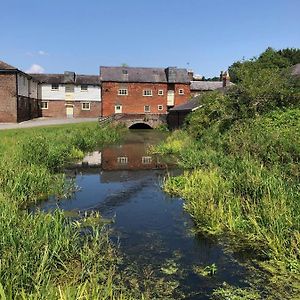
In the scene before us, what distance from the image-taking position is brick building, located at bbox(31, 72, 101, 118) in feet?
207

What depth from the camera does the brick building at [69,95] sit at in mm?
63219

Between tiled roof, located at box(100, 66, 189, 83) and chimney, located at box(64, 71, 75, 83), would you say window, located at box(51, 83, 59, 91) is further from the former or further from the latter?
tiled roof, located at box(100, 66, 189, 83)

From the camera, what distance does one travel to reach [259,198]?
408 inches

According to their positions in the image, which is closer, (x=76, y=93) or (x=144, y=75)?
(x=76, y=93)

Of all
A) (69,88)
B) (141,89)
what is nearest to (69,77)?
(69,88)

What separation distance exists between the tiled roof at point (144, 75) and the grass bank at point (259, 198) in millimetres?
47379

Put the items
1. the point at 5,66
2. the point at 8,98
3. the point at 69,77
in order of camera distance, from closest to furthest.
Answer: the point at 8,98, the point at 5,66, the point at 69,77

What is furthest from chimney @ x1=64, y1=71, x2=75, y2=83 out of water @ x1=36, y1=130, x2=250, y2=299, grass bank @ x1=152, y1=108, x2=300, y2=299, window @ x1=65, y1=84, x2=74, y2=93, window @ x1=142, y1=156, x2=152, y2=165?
grass bank @ x1=152, y1=108, x2=300, y2=299

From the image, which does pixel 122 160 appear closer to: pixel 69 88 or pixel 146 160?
pixel 146 160

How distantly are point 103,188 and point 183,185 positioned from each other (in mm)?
3598

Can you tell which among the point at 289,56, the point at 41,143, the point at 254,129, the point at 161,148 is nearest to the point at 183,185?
the point at 254,129

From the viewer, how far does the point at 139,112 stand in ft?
213

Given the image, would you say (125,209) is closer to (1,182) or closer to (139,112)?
(1,182)

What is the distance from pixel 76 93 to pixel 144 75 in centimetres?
1247
